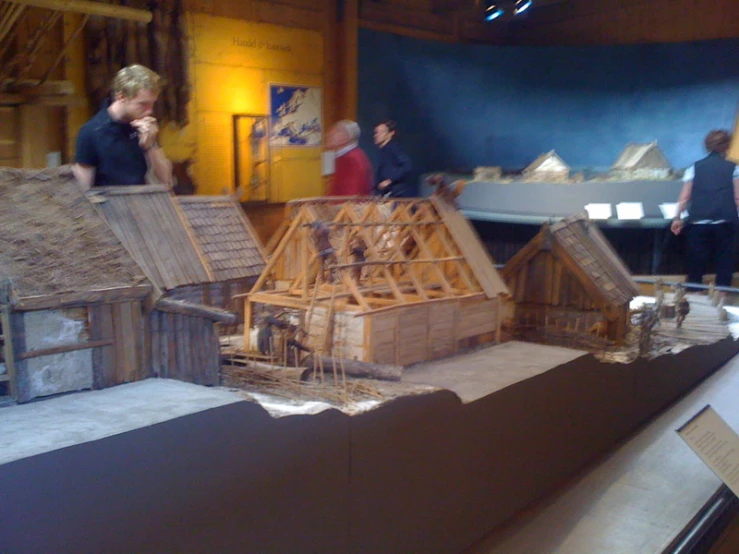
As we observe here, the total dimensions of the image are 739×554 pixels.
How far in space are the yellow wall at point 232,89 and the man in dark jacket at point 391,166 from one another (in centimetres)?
332

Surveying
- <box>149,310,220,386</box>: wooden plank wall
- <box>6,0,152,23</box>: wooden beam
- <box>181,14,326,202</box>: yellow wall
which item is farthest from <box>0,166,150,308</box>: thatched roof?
<box>181,14,326,202</box>: yellow wall

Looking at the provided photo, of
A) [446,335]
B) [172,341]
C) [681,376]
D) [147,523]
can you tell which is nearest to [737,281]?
[681,376]

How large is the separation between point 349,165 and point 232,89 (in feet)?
13.6

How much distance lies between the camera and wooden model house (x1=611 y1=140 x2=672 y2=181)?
11539 mm

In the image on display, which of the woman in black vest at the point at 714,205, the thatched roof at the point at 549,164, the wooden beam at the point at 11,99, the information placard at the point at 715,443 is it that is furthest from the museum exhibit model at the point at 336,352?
the thatched roof at the point at 549,164

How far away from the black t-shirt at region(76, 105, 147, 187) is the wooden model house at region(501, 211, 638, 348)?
10.8ft

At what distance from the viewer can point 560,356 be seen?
4875 mm

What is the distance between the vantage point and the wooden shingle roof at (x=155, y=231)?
366cm

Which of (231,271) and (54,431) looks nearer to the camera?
(54,431)

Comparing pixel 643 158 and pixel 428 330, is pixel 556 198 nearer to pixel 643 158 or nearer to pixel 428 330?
pixel 643 158

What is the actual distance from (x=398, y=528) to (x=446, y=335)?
1.51m

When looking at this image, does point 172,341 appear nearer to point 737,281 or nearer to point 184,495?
point 184,495

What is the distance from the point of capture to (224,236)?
209 inches

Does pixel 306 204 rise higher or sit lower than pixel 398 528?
higher
